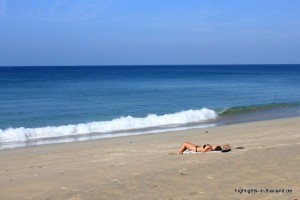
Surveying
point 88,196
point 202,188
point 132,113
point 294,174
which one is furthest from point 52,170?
point 132,113

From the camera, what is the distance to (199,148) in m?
11.1

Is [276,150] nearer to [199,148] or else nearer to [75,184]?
[199,148]

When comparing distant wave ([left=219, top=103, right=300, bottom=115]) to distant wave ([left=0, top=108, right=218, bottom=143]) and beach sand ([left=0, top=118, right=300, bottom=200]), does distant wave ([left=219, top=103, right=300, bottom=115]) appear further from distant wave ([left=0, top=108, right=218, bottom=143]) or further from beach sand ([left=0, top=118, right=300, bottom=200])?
beach sand ([left=0, top=118, right=300, bottom=200])

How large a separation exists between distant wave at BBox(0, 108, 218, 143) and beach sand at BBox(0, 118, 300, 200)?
245 inches

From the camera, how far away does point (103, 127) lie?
21109mm

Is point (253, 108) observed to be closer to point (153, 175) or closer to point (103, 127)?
point (103, 127)

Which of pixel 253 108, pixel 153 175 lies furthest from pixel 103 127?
pixel 153 175

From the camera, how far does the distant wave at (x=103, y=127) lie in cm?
1853

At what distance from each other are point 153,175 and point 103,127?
13179 mm

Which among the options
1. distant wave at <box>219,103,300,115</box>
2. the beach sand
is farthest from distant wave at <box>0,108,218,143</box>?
the beach sand

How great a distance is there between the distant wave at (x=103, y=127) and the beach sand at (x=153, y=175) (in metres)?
6.22

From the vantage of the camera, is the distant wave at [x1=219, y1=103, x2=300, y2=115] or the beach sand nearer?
the beach sand

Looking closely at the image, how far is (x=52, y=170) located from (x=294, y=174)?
4.92 m

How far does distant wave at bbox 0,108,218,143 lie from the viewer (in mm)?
18531
